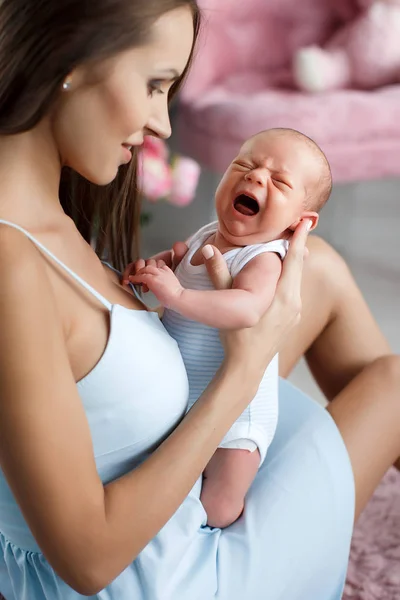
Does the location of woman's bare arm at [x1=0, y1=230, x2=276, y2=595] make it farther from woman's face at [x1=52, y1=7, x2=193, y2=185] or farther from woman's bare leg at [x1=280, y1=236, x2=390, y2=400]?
woman's bare leg at [x1=280, y1=236, x2=390, y2=400]

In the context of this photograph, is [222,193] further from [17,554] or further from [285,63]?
[285,63]

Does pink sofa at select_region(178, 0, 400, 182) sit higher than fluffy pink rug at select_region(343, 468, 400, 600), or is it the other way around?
pink sofa at select_region(178, 0, 400, 182)

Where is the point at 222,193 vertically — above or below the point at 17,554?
above

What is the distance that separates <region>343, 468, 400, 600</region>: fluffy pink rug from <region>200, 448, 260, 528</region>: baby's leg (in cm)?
52

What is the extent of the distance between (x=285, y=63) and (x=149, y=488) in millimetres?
2587

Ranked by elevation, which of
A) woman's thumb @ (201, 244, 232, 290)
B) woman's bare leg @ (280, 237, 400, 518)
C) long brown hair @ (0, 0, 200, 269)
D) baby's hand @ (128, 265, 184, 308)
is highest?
long brown hair @ (0, 0, 200, 269)

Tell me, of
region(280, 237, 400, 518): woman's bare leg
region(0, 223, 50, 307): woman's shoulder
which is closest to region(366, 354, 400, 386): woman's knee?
region(280, 237, 400, 518): woman's bare leg

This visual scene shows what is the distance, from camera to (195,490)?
1087 millimetres

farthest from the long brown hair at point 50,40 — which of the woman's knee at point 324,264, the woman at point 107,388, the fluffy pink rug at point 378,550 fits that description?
the fluffy pink rug at point 378,550

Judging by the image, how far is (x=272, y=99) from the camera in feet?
9.00

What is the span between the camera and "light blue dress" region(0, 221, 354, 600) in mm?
930

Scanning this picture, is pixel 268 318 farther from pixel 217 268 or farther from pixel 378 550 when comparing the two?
pixel 378 550

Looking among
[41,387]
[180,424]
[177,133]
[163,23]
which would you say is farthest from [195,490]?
[177,133]

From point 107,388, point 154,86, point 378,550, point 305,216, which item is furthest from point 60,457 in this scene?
point 378,550
